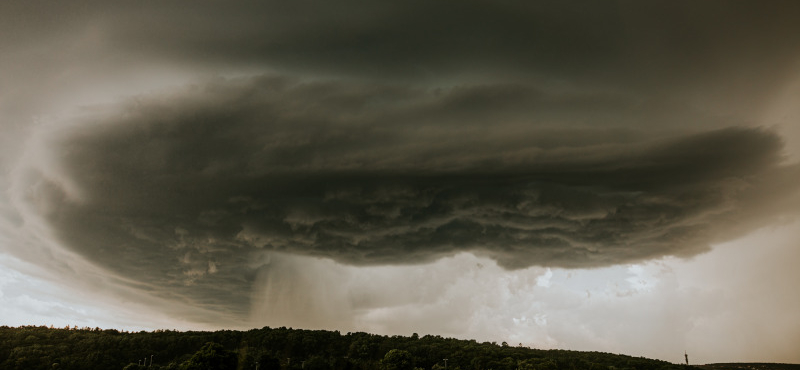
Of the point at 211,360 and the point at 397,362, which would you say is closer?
the point at 211,360

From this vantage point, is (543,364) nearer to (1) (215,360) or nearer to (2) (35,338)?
(1) (215,360)

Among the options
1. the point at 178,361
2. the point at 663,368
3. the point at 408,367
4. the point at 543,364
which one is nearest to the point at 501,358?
the point at 543,364

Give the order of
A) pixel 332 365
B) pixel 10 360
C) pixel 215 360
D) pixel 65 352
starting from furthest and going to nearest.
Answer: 1. pixel 332 365
2. pixel 65 352
3. pixel 10 360
4. pixel 215 360

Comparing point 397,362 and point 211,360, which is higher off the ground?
point 211,360

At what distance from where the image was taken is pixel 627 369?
7347 inches

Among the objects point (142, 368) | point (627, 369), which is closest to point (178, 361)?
point (142, 368)

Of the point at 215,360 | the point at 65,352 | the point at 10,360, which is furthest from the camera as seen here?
the point at 65,352

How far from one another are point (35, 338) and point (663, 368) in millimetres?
253251

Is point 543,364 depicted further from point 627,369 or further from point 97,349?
point 97,349

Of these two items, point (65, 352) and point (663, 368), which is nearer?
point (65, 352)

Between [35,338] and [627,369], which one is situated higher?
[35,338]

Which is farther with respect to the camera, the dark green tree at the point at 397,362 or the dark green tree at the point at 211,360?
the dark green tree at the point at 397,362

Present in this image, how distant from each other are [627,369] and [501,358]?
4782cm

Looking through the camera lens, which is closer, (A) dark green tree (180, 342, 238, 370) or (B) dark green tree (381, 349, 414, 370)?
(A) dark green tree (180, 342, 238, 370)
